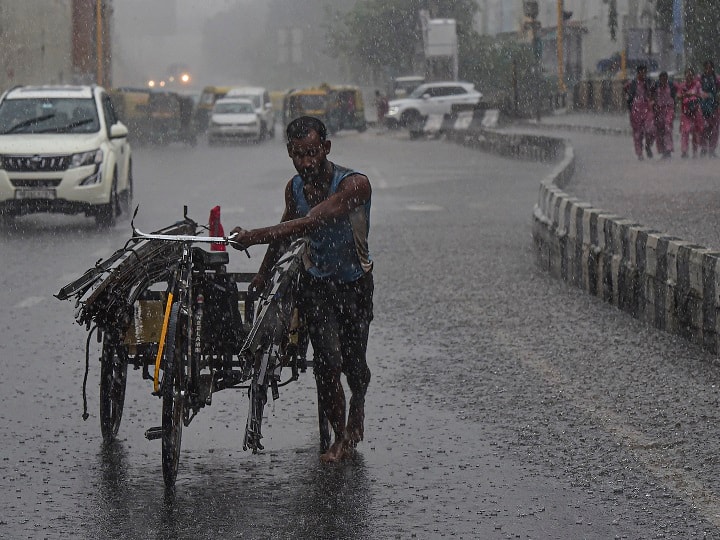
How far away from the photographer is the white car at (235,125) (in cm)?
5175

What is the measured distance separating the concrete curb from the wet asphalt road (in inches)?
5.9

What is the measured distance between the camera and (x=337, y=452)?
689 centimetres

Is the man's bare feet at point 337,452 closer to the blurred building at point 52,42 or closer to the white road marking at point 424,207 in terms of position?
the white road marking at point 424,207

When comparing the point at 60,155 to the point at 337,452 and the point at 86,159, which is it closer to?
the point at 86,159

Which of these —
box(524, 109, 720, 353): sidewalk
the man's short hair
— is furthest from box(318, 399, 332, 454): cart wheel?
box(524, 109, 720, 353): sidewalk

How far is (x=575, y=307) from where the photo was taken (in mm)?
12125

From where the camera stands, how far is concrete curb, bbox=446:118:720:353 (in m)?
10.2

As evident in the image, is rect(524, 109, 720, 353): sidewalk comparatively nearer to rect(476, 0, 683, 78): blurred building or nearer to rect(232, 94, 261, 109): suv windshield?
rect(232, 94, 261, 109): suv windshield

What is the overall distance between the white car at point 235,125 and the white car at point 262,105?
58 cm

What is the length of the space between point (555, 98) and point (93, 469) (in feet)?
214

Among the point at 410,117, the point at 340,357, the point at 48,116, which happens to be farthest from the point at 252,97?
the point at 340,357

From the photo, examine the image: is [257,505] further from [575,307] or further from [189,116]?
[189,116]

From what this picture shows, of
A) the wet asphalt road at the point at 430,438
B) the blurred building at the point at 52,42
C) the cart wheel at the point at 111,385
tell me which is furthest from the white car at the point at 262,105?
the cart wheel at the point at 111,385

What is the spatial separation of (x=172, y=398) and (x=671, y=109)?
77.1 ft
